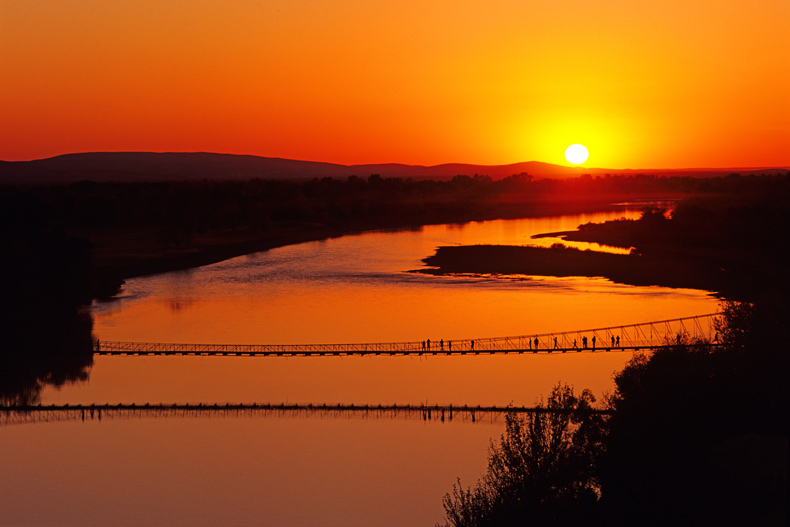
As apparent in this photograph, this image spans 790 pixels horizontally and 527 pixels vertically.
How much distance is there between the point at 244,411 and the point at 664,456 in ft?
37.5

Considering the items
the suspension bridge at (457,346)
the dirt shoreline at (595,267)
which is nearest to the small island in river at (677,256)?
the dirt shoreline at (595,267)

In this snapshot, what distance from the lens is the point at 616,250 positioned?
51719mm

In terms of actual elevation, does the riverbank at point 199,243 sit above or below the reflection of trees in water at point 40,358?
above

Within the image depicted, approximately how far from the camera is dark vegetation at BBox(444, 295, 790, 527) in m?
12.5

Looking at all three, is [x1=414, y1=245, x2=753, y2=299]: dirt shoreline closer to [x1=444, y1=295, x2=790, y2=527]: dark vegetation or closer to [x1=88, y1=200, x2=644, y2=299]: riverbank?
[x1=88, y1=200, x2=644, y2=299]: riverbank

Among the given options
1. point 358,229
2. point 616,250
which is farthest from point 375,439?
point 358,229

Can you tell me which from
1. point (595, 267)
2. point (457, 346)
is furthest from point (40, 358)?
point (595, 267)

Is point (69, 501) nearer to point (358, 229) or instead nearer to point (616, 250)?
point (616, 250)

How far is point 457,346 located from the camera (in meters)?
26.6

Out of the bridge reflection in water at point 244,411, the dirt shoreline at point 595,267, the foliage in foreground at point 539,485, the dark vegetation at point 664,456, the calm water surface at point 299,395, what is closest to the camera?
the dark vegetation at point 664,456

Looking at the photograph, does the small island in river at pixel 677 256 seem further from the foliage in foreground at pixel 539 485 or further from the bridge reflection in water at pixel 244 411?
the foliage in foreground at pixel 539 485

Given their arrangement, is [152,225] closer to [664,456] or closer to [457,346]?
[457,346]

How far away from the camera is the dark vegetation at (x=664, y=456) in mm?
12516

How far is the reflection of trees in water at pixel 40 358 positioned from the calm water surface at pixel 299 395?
0.76m
